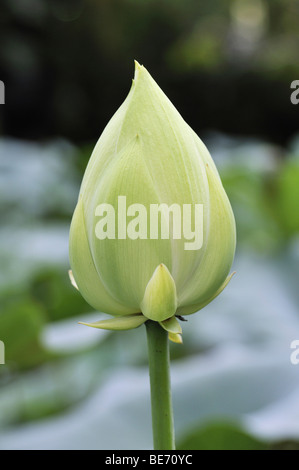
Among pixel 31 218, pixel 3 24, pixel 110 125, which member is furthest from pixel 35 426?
pixel 3 24

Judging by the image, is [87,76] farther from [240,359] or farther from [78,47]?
[240,359]

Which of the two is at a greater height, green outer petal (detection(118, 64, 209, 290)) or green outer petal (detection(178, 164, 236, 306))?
green outer petal (detection(118, 64, 209, 290))

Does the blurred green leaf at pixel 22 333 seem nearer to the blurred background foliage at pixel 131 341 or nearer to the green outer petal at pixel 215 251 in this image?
the blurred background foliage at pixel 131 341

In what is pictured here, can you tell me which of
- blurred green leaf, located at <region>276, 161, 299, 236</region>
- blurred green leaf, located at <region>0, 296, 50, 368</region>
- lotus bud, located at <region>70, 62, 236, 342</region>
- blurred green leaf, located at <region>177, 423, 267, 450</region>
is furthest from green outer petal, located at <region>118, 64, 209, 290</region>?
blurred green leaf, located at <region>276, 161, 299, 236</region>

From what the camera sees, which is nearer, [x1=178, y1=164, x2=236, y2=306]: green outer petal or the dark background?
[x1=178, y1=164, x2=236, y2=306]: green outer petal

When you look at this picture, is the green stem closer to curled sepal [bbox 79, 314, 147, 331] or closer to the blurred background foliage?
curled sepal [bbox 79, 314, 147, 331]

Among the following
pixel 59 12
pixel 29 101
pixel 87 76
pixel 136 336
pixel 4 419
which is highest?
pixel 59 12

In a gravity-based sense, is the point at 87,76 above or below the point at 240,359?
above
